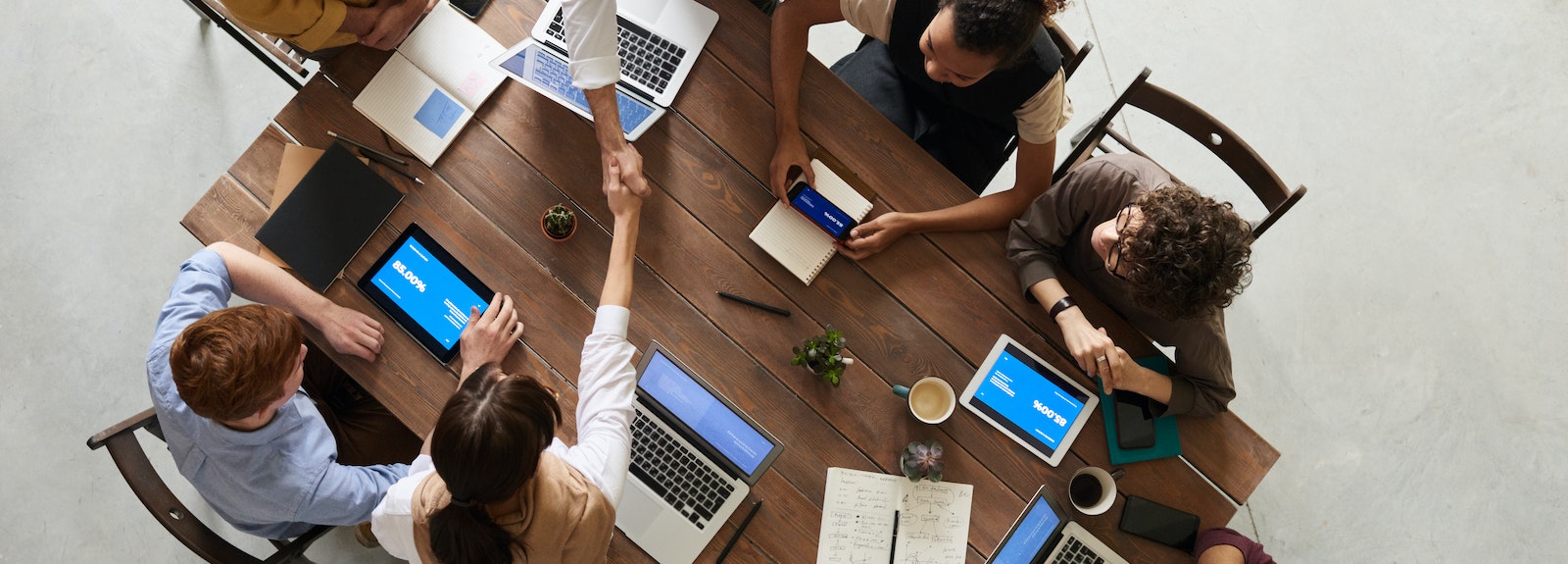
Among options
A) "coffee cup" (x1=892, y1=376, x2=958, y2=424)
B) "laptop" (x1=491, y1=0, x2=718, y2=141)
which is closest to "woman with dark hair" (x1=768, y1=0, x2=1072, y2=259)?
"laptop" (x1=491, y1=0, x2=718, y2=141)

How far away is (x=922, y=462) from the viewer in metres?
1.79

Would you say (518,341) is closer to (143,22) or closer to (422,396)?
(422,396)

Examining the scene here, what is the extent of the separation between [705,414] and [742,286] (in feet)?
0.95

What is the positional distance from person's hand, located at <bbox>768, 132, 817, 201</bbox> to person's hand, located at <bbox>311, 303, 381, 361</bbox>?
2.98 ft

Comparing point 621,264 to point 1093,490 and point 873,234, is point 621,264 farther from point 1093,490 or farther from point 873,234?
point 1093,490

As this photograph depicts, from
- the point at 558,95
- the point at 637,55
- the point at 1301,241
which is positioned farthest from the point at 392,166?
the point at 1301,241

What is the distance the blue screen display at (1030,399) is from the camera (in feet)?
6.20

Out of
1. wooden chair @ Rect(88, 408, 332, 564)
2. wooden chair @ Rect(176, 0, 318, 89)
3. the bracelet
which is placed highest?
the bracelet

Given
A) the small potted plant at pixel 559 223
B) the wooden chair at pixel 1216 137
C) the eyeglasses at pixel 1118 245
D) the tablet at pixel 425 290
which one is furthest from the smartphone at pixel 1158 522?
the tablet at pixel 425 290

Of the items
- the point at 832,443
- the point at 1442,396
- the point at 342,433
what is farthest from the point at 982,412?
the point at 1442,396

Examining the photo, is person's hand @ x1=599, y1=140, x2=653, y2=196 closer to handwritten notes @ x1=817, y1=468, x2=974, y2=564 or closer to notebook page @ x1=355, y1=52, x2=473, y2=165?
notebook page @ x1=355, y1=52, x2=473, y2=165

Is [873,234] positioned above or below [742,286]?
above

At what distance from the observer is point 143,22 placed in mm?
2818

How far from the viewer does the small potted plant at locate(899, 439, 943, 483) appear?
1791mm
